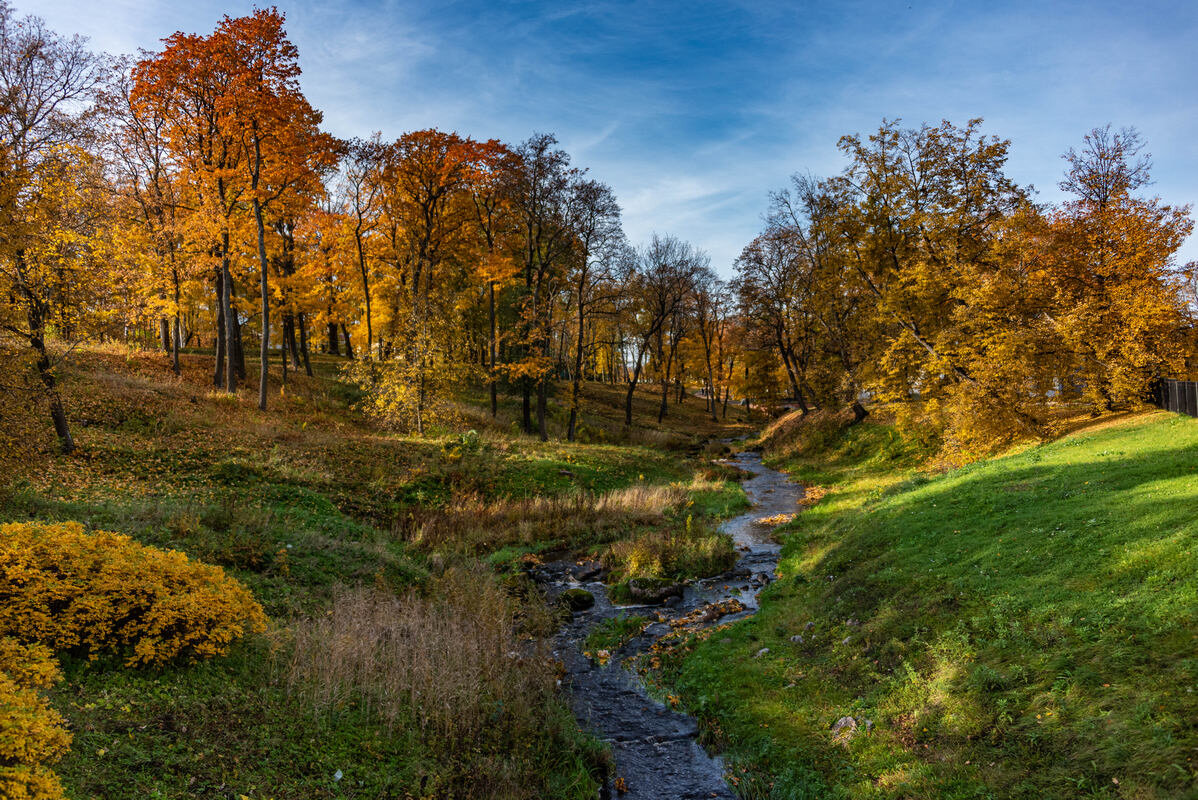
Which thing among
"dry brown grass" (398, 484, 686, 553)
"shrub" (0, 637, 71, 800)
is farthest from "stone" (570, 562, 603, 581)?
"shrub" (0, 637, 71, 800)

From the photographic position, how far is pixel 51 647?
6.46 m

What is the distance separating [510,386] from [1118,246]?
1293 inches

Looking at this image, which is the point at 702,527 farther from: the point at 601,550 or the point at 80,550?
the point at 80,550

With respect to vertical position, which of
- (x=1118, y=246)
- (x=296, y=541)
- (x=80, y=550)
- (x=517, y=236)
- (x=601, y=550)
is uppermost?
(x=517, y=236)

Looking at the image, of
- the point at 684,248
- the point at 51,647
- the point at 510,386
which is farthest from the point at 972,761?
the point at 684,248

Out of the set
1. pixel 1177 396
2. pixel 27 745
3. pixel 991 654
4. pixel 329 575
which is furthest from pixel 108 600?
pixel 1177 396

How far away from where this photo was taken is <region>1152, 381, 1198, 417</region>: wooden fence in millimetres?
17344

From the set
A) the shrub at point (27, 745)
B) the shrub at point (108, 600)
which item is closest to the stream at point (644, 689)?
the shrub at point (108, 600)

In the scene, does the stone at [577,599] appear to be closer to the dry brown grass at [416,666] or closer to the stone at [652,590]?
the stone at [652,590]

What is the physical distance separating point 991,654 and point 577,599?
29.4 feet

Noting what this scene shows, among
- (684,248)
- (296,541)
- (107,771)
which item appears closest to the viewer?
(107,771)

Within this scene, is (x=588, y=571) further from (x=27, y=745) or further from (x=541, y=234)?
(x=541, y=234)

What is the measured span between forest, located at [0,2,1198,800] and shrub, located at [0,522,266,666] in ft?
0.18

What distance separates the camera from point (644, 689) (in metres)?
10.0
